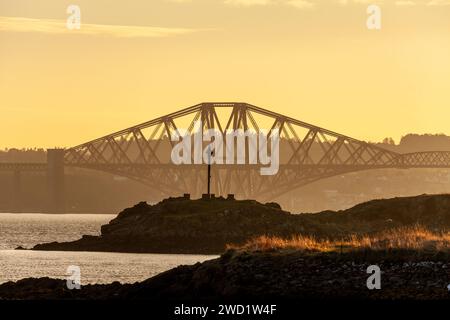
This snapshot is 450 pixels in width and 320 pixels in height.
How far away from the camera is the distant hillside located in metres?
126

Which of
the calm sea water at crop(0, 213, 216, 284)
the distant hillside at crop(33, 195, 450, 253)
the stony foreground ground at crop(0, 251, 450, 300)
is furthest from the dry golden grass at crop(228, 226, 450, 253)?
the distant hillside at crop(33, 195, 450, 253)

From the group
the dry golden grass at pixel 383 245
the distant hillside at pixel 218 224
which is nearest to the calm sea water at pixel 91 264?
the distant hillside at pixel 218 224

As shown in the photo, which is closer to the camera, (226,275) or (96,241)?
(226,275)

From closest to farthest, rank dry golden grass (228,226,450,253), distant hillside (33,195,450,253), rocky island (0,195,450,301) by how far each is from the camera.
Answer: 1. rocky island (0,195,450,301)
2. dry golden grass (228,226,450,253)
3. distant hillside (33,195,450,253)

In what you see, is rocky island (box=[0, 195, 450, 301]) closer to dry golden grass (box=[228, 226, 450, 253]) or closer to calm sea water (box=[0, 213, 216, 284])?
dry golden grass (box=[228, 226, 450, 253])

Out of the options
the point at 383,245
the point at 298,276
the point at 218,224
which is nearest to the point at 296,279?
the point at 298,276

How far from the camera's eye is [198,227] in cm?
13362

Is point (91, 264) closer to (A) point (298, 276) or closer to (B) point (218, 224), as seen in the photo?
(B) point (218, 224)

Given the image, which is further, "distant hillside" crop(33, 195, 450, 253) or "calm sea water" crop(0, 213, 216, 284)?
"distant hillside" crop(33, 195, 450, 253)
